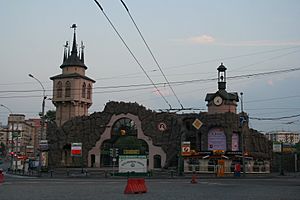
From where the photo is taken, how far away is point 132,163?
2021 inches

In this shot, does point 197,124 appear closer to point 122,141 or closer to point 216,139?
point 216,139

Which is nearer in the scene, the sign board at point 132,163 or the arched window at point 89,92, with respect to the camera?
the sign board at point 132,163

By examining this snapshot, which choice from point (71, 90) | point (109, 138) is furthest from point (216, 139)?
point (71, 90)

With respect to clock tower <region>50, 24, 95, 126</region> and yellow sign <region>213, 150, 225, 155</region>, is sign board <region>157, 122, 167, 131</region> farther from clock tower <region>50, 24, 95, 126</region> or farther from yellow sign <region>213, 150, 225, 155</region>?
clock tower <region>50, 24, 95, 126</region>

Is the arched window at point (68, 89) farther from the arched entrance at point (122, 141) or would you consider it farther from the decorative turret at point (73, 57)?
the arched entrance at point (122, 141)

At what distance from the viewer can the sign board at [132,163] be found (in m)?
51.3

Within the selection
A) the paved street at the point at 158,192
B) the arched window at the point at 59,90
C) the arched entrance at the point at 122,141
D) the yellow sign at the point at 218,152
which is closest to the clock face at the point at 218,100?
the yellow sign at the point at 218,152

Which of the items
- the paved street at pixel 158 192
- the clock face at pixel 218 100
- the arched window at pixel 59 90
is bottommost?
the paved street at pixel 158 192

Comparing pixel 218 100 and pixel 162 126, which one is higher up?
pixel 218 100

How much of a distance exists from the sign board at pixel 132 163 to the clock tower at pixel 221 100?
24.4 meters

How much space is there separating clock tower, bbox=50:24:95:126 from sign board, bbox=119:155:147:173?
36.8m

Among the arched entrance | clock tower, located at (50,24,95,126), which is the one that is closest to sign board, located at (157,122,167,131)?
the arched entrance

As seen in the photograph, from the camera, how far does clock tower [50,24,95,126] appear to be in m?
86.2

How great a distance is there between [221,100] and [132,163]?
25784 millimetres
